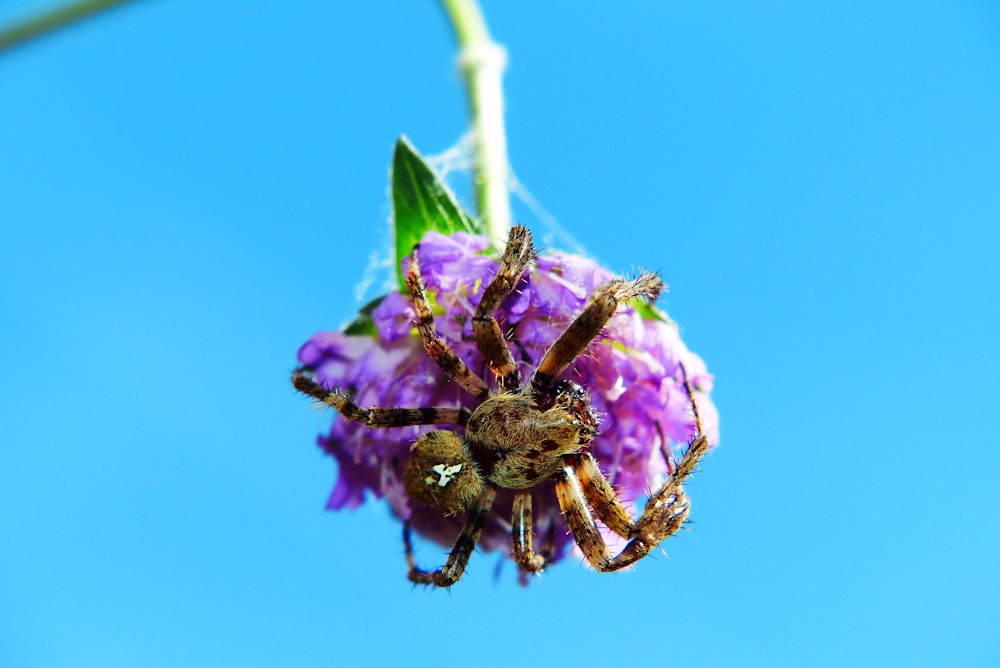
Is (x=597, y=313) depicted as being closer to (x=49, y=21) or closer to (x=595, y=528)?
(x=595, y=528)

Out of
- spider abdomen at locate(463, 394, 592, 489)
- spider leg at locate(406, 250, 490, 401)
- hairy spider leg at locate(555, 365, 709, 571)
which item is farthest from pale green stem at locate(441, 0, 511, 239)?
hairy spider leg at locate(555, 365, 709, 571)

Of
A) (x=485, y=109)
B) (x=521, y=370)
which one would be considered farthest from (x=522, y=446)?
(x=485, y=109)

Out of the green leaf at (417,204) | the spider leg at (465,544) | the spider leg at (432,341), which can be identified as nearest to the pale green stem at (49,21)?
the green leaf at (417,204)

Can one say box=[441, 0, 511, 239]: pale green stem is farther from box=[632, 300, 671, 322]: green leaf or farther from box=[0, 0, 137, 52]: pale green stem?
box=[0, 0, 137, 52]: pale green stem

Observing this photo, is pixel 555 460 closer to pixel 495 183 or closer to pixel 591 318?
pixel 591 318

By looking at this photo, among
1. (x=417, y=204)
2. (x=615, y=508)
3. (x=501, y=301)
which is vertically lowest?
(x=615, y=508)

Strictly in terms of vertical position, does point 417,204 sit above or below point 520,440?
above
